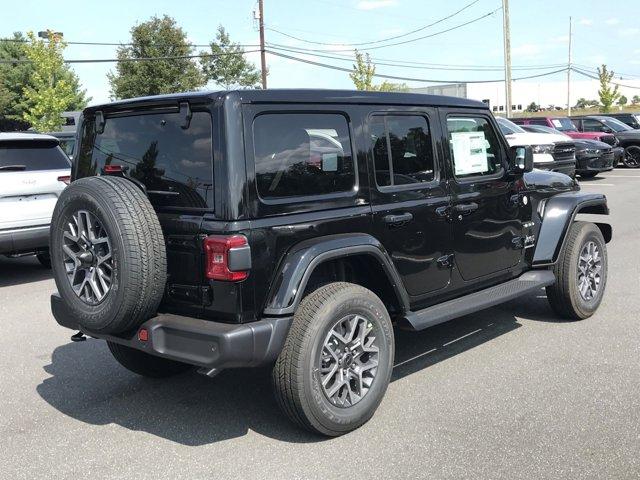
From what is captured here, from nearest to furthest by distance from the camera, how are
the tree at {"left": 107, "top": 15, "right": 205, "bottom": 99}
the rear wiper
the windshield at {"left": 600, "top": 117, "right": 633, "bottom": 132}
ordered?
the rear wiper → the windshield at {"left": 600, "top": 117, "right": 633, "bottom": 132} → the tree at {"left": 107, "top": 15, "right": 205, "bottom": 99}

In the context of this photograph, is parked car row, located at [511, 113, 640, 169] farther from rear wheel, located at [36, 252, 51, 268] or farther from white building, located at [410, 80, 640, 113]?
white building, located at [410, 80, 640, 113]

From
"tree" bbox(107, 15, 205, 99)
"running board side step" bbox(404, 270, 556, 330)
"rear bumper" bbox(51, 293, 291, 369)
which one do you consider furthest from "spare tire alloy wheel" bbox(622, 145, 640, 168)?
"tree" bbox(107, 15, 205, 99)

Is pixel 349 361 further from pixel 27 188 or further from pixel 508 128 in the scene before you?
pixel 508 128

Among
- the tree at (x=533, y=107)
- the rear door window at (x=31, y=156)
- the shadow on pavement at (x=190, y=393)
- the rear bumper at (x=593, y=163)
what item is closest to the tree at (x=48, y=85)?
the rear bumper at (x=593, y=163)

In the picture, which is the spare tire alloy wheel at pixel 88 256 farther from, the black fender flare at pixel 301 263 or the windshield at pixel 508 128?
the windshield at pixel 508 128

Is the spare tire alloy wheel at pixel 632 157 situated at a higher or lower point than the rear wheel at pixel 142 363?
higher

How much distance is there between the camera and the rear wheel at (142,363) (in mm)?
4523

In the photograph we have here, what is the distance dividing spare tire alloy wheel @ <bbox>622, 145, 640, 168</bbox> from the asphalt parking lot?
19171 millimetres

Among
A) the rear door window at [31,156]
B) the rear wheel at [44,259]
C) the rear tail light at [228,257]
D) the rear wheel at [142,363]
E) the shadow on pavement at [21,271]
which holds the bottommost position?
the rear wheel at [142,363]

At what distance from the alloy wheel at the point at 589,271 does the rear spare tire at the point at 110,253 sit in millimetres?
3759

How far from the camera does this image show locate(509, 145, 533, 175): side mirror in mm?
5219

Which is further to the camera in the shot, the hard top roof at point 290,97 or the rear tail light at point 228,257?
the hard top roof at point 290,97

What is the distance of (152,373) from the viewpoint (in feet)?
15.3

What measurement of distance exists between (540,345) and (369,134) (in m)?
2.27
